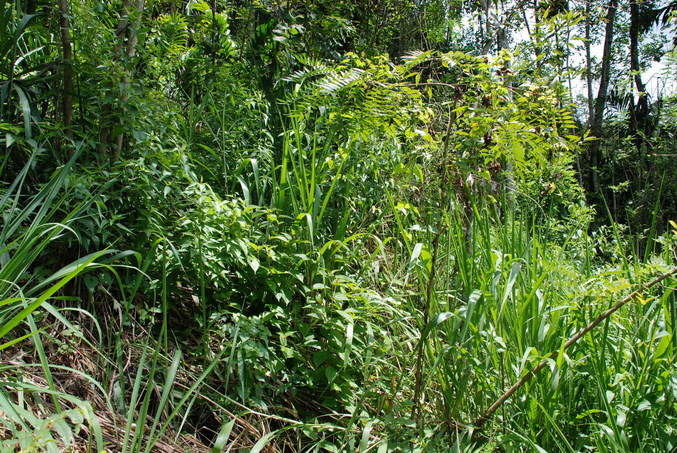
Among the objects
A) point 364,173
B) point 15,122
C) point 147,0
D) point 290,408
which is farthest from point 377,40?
point 290,408

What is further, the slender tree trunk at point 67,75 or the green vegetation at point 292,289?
the slender tree trunk at point 67,75

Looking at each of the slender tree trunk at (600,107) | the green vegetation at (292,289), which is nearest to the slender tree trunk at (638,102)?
the slender tree trunk at (600,107)

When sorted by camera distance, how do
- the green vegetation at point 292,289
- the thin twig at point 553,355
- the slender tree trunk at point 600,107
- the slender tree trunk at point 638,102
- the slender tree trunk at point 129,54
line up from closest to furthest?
1. the thin twig at point 553,355
2. the green vegetation at point 292,289
3. the slender tree trunk at point 129,54
4. the slender tree trunk at point 638,102
5. the slender tree trunk at point 600,107

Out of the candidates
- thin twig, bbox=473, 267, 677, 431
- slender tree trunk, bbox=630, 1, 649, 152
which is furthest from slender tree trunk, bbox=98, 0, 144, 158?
slender tree trunk, bbox=630, 1, 649, 152

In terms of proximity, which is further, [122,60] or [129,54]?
[129,54]

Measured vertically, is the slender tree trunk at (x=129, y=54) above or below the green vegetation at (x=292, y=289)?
above

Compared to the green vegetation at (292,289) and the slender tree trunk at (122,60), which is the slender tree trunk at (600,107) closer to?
the green vegetation at (292,289)

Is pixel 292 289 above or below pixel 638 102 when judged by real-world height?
below

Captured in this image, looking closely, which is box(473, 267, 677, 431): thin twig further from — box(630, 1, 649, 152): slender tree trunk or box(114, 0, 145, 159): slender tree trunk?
box(630, 1, 649, 152): slender tree trunk

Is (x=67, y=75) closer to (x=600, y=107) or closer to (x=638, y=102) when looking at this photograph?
(x=600, y=107)

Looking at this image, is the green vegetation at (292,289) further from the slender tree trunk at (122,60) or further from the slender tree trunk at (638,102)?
the slender tree trunk at (638,102)

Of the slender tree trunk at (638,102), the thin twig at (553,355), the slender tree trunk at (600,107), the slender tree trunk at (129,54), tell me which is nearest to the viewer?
the thin twig at (553,355)

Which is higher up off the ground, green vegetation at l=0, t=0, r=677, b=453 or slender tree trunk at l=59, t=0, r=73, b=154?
slender tree trunk at l=59, t=0, r=73, b=154

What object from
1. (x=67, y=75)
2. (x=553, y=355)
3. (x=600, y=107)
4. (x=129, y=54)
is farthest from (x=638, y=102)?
(x=67, y=75)
